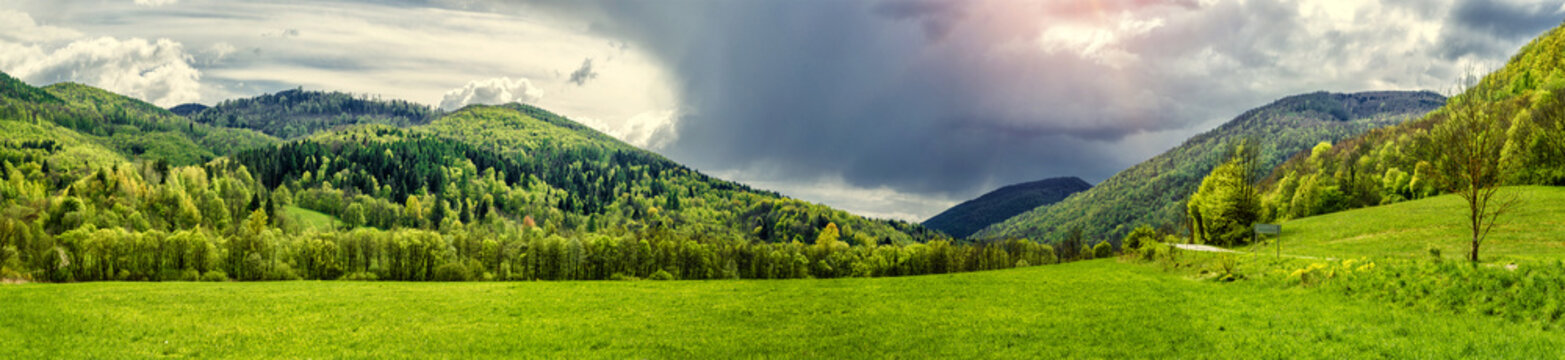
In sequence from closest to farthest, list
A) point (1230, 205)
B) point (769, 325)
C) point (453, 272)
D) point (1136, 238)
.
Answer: point (769, 325) < point (1230, 205) < point (1136, 238) < point (453, 272)

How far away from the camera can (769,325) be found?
84.2 ft

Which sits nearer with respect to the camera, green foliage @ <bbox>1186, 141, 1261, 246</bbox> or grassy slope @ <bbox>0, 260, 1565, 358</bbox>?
grassy slope @ <bbox>0, 260, 1565, 358</bbox>

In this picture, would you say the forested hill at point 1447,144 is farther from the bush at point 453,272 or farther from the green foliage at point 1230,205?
the bush at point 453,272

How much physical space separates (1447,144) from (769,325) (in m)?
34.5

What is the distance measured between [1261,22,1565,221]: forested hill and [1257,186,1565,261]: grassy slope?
367cm

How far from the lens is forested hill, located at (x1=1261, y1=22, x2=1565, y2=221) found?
38.4 metres

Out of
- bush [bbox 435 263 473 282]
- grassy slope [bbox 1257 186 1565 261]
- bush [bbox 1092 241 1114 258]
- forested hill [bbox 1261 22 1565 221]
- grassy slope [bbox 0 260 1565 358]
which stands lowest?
bush [bbox 435 263 473 282]

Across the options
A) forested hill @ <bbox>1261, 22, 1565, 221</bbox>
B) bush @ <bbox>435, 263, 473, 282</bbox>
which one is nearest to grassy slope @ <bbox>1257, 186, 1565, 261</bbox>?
forested hill @ <bbox>1261, 22, 1565, 221</bbox>

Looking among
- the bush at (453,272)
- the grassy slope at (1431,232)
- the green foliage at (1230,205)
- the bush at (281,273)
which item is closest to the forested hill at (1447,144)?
the grassy slope at (1431,232)

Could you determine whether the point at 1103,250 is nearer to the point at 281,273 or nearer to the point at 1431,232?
the point at 1431,232

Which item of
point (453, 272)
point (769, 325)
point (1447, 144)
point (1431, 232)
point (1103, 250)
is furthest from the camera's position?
point (1103, 250)

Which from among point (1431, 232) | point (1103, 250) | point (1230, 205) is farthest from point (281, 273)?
point (1431, 232)

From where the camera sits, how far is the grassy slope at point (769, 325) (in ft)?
65.8

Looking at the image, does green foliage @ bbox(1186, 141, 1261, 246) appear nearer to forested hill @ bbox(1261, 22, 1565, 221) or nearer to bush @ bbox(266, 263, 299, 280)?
forested hill @ bbox(1261, 22, 1565, 221)
